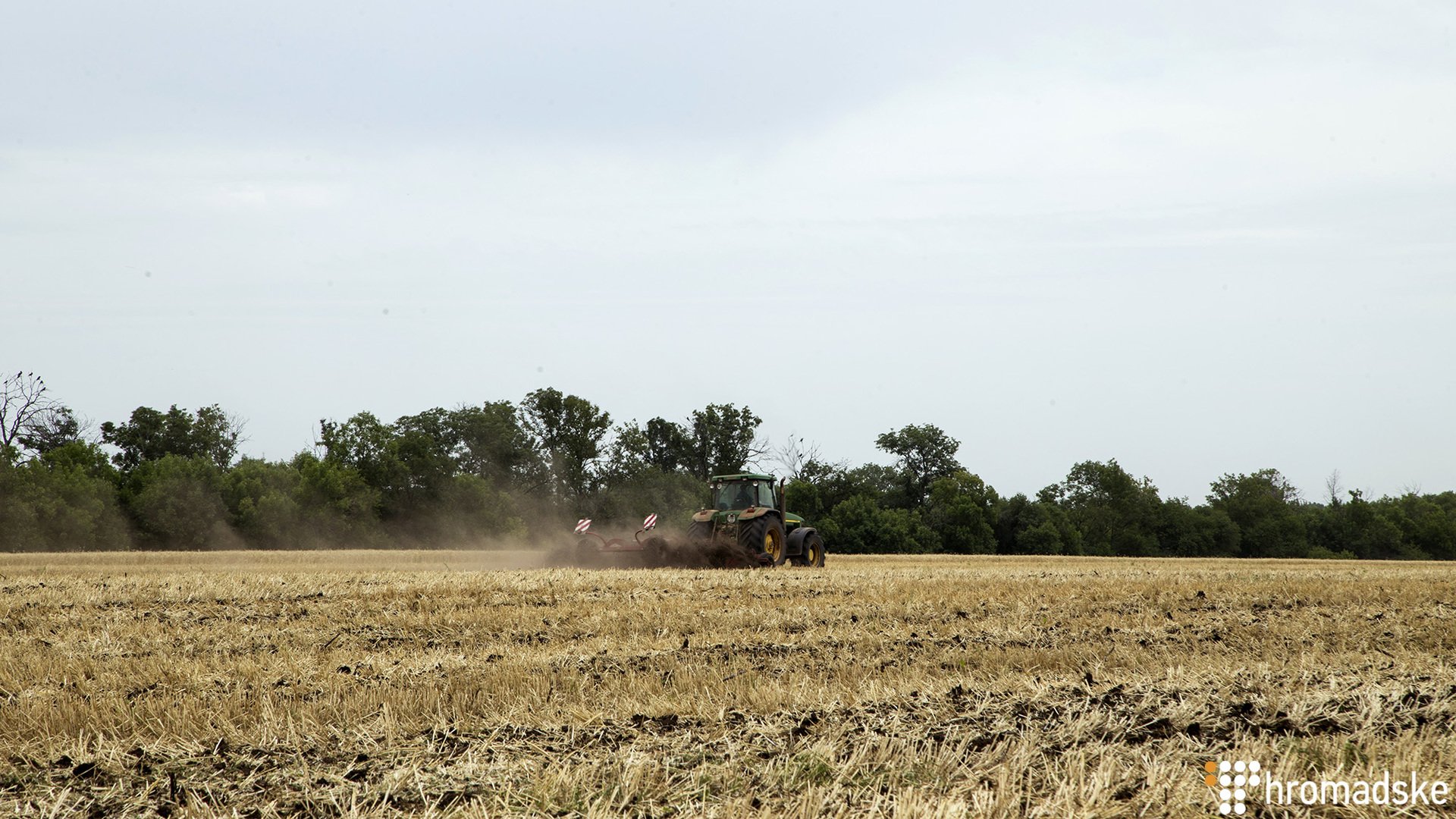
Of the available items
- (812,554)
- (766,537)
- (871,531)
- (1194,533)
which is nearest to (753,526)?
(766,537)

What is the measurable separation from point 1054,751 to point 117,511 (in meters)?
43.5

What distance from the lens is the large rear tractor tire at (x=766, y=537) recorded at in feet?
60.1

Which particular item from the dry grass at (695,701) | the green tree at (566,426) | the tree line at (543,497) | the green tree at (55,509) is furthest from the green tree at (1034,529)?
the dry grass at (695,701)

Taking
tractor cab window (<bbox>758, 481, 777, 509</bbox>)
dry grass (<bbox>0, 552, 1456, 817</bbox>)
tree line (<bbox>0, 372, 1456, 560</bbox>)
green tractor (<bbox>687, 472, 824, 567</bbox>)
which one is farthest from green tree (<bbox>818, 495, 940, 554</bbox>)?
dry grass (<bbox>0, 552, 1456, 817</bbox>)

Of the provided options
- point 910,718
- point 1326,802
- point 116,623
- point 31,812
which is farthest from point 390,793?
point 116,623

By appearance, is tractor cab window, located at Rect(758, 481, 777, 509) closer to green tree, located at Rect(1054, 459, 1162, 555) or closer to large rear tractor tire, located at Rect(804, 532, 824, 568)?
large rear tractor tire, located at Rect(804, 532, 824, 568)

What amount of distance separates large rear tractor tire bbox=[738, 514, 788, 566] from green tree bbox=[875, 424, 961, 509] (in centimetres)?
4227

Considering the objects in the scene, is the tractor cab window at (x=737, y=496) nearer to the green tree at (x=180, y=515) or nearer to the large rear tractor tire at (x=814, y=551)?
the large rear tractor tire at (x=814, y=551)

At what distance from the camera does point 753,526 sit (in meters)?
18.4

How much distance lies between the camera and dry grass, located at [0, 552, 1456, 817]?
149 inches

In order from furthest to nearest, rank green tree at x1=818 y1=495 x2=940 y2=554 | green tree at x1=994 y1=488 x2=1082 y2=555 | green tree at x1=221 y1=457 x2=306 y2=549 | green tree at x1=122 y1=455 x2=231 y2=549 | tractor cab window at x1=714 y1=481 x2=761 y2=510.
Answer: green tree at x1=994 y1=488 x2=1082 y2=555 < green tree at x1=818 y1=495 x2=940 y2=554 < green tree at x1=221 y1=457 x2=306 y2=549 < green tree at x1=122 y1=455 x2=231 y2=549 < tractor cab window at x1=714 y1=481 x2=761 y2=510

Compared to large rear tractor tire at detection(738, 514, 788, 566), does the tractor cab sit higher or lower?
higher

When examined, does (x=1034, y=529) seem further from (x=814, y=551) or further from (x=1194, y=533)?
(x=814, y=551)

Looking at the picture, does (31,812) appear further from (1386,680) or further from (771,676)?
(1386,680)
